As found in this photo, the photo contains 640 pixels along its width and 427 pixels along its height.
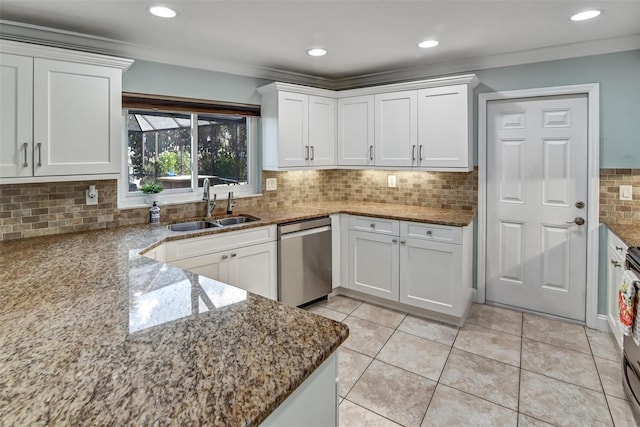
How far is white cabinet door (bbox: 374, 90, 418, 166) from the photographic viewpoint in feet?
11.9

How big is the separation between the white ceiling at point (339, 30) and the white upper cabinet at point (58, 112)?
288mm

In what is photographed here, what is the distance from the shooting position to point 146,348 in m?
1.08

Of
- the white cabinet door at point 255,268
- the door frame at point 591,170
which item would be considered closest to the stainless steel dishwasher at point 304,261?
the white cabinet door at point 255,268

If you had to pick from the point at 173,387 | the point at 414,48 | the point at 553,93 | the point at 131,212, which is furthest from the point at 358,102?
the point at 173,387

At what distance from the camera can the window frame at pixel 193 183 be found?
310 cm

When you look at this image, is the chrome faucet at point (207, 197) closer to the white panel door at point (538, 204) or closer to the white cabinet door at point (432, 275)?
the white cabinet door at point (432, 275)

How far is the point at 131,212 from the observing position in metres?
3.09

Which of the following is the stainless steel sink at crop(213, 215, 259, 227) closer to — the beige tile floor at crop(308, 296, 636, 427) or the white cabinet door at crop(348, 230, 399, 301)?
the white cabinet door at crop(348, 230, 399, 301)

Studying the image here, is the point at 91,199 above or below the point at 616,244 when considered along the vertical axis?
above

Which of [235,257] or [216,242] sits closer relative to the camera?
[216,242]

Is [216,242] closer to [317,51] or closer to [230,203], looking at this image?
[230,203]

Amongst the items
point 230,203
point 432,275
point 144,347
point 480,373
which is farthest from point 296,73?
point 144,347

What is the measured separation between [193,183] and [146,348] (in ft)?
8.75

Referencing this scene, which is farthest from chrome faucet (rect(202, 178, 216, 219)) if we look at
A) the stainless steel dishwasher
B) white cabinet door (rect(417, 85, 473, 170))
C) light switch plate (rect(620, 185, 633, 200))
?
light switch plate (rect(620, 185, 633, 200))
